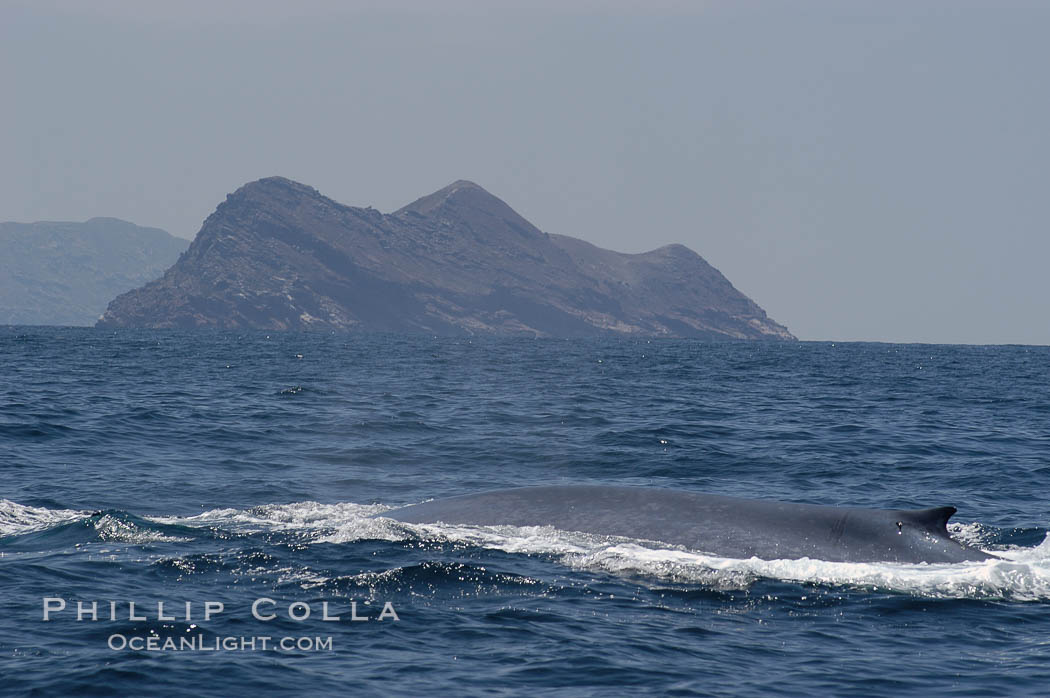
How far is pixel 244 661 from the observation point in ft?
27.6

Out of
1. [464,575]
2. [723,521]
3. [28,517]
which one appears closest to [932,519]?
[723,521]

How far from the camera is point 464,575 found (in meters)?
11.3

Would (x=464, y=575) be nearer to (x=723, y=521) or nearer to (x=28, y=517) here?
(x=723, y=521)

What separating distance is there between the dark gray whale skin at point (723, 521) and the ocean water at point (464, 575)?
0.97 ft

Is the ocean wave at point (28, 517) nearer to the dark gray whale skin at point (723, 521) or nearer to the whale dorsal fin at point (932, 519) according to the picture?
the dark gray whale skin at point (723, 521)

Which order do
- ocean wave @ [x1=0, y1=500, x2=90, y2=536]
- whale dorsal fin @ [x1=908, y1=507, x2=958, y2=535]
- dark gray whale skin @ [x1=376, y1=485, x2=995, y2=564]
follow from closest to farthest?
dark gray whale skin @ [x1=376, y1=485, x2=995, y2=564]
whale dorsal fin @ [x1=908, y1=507, x2=958, y2=535]
ocean wave @ [x1=0, y1=500, x2=90, y2=536]

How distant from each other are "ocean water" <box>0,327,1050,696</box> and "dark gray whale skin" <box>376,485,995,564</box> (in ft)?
0.97

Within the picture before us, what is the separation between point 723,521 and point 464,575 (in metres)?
3.30

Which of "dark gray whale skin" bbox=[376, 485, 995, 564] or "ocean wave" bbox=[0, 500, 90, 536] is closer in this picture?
"dark gray whale skin" bbox=[376, 485, 995, 564]

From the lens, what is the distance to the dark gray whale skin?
465 inches

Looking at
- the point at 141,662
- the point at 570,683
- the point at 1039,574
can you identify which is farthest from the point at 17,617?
the point at 1039,574

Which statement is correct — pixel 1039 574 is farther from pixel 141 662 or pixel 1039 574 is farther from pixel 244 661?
pixel 141 662

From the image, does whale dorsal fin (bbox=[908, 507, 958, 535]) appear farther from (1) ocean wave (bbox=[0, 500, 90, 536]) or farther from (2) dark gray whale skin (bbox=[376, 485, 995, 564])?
(1) ocean wave (bbox=[0, 500, 90, 536])

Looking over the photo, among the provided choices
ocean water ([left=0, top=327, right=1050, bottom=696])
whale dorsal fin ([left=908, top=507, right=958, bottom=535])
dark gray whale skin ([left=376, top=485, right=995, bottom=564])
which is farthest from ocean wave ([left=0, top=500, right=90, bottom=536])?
whale dorsal fin ([left=908, top=507, right=958, bottom=535])
